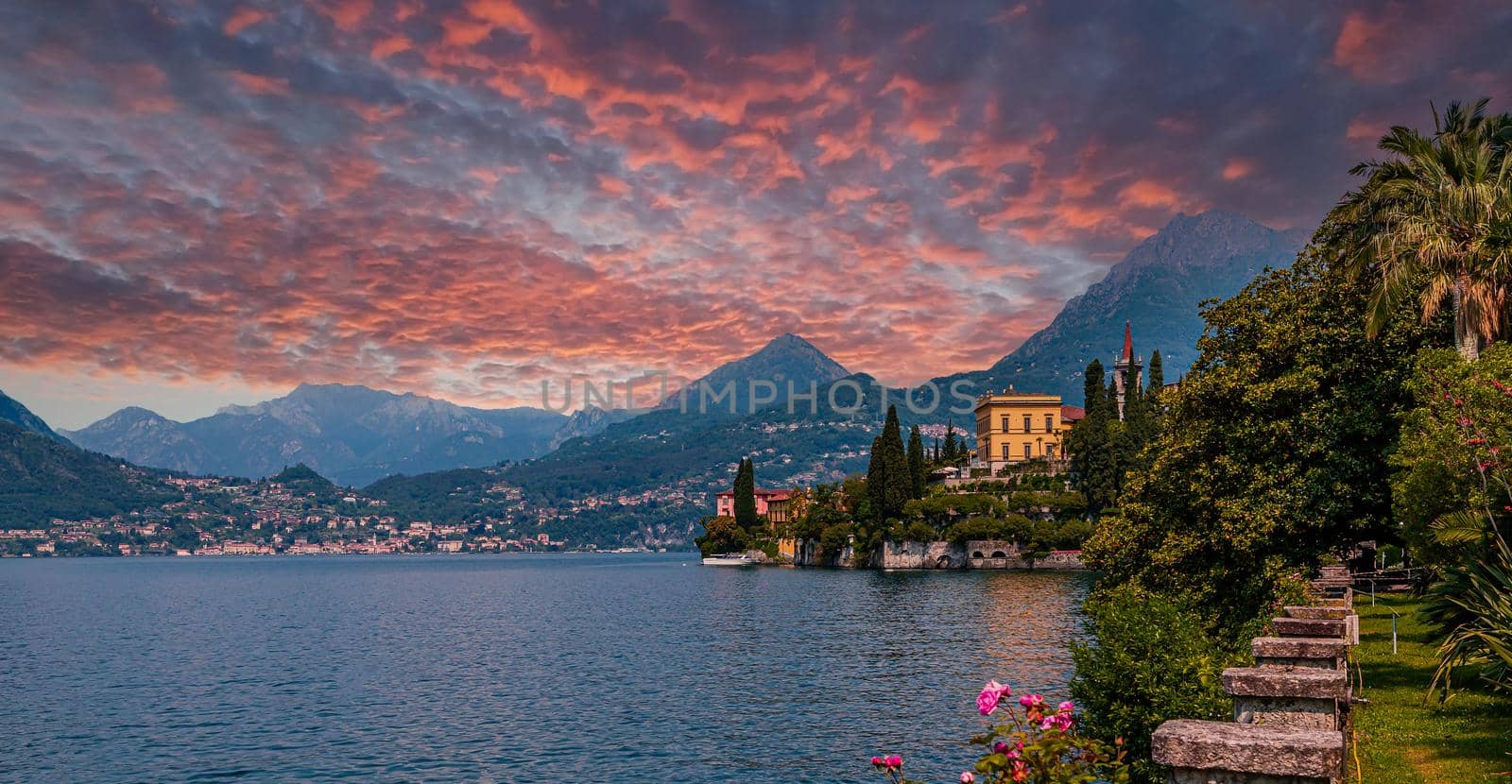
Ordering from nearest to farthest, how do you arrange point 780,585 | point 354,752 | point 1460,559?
1. point 1460,559
2. point 354,752
3. point 780,585

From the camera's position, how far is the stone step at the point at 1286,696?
9688 millimetres

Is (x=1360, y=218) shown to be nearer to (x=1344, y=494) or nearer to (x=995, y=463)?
(x=1344, y=494)

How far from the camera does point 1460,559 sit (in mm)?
18938

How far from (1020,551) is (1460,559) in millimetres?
116767

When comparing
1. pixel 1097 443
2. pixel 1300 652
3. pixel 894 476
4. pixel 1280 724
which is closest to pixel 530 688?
pixel 1300 652

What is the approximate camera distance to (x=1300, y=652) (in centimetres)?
1277

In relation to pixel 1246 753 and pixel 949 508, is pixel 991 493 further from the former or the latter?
pixel 1246 753

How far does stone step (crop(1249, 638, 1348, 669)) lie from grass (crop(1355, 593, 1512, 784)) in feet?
4.96

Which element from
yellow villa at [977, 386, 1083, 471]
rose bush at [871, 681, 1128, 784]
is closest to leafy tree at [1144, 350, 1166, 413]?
yellow villa at [977, 386, 1083, 471]

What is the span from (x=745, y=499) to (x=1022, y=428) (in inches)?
2313

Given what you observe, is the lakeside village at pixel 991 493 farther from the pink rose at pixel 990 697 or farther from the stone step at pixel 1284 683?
the pink rose at pixel 990 697

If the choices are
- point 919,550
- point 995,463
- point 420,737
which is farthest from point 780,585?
point 420,737

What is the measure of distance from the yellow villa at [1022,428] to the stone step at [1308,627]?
5549 inches

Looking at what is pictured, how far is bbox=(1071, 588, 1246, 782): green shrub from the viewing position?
54.5 feet
